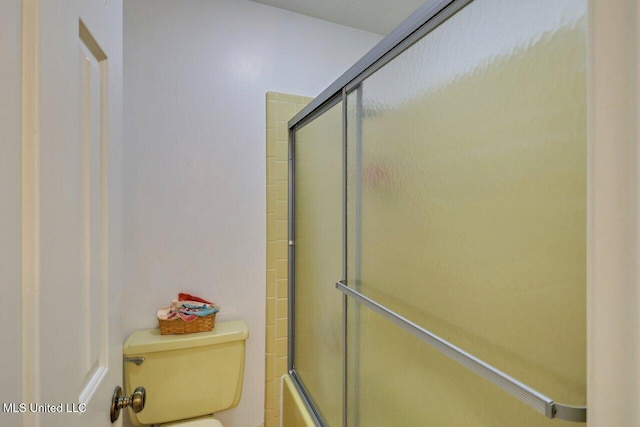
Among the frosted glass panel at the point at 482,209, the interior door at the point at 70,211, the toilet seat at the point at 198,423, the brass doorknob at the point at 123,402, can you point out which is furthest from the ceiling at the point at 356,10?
the toilet seat at the point at 198,423

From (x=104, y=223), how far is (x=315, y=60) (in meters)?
1.43

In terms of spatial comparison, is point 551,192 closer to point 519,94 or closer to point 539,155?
point 539,155

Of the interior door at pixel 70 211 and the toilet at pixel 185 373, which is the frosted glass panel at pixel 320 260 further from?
the interior door at pixel 70 211

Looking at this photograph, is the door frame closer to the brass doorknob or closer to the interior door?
the interior door

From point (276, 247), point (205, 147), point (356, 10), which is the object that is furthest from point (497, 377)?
point (356, 10)

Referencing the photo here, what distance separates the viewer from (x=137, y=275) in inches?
54.1

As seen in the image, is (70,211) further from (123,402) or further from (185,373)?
(185,373)

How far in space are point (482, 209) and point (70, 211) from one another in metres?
0.69

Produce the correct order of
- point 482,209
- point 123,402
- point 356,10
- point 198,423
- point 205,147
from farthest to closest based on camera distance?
1. point 356,10
2. point 205,147
3. point 198,423
4. point 123,402
5. point 482,209

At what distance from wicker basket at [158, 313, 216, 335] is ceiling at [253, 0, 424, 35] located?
5.16ft

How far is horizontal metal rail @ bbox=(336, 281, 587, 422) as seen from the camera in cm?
40

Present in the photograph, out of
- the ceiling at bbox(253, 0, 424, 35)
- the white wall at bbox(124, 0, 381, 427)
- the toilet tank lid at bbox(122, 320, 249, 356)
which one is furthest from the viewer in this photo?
the ceiling at bbox(253, 0, 424, 35)

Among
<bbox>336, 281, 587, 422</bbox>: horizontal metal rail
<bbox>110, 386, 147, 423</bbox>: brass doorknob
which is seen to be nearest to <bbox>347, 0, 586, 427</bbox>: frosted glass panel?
<bbox>336, 281, 587, 422</bbox>: horizontal metal rail

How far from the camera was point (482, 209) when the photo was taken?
0.58 metres
